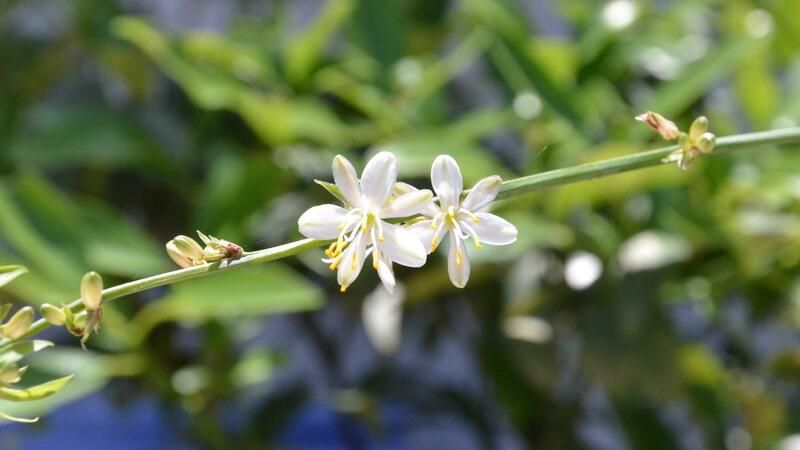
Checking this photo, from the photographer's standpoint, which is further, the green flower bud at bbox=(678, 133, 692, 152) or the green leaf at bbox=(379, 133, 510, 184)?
the green leaf at bbox=(379, 133, 510, 184)

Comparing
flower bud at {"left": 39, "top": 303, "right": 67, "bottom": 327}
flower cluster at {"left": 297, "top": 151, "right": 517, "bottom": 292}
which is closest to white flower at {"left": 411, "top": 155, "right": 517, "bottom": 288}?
flower cluster at {"left": 297, "top": 151, "right": 517, "bottom": 292}

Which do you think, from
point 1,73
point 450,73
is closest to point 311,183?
point 450,73

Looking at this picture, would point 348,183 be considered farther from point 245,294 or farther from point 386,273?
point 245,294

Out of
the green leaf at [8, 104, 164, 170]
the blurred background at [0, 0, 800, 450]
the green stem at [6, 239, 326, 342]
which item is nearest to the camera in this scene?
the green stem at [6, 239, 326, 342]

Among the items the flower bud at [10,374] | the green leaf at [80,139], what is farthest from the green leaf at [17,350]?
the green leaf at [80,139]

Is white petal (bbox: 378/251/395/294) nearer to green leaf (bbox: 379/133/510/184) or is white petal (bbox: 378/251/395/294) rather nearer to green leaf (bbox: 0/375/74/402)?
green leaf (bbox: 0/375/74/402)

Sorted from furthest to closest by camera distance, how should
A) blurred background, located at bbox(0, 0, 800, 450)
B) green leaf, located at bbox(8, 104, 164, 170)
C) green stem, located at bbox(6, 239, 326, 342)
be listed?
green leaf, located at bbox(8, 104, 164, 170) → blurred background, located at bbox(0, 0, 800, 450) → green stem, located at bbox(6, 239, 326, 342)

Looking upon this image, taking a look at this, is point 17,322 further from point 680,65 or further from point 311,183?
A: point 680,65
